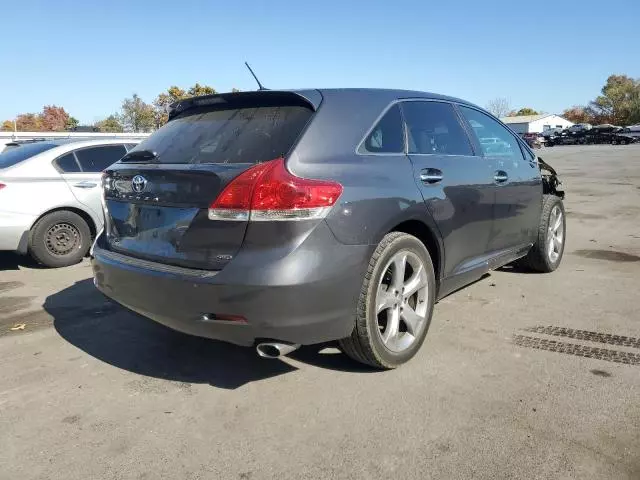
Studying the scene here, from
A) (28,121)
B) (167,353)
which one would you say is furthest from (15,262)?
(28,121)

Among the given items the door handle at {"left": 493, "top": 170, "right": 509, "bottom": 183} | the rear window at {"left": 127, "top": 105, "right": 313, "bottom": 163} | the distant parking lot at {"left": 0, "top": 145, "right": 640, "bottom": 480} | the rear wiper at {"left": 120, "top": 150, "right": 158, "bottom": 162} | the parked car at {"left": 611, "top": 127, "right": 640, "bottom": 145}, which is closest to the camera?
A: the distant parking lot at {"left": 0, "top": 145, "right": 640, "bottom": 480}

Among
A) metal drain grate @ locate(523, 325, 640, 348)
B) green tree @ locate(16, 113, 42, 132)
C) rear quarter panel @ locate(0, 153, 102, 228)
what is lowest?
metal drain grate @ locate(523, 325, 640, 348)

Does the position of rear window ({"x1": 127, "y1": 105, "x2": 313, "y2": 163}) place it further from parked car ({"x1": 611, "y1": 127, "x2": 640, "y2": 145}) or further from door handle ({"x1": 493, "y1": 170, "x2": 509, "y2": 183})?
parked car ({"x1": 611, "y1": 127, "x2": 640, "y2": 145})

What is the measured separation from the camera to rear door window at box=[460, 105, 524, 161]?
4621mm

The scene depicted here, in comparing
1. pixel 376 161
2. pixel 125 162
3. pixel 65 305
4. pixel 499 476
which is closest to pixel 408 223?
pixel 376 161

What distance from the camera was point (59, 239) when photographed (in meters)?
6.63

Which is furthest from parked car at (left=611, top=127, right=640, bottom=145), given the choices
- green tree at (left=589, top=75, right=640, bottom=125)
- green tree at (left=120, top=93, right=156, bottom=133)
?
green tree at (left=120, top=93, right=156, bottom=133)

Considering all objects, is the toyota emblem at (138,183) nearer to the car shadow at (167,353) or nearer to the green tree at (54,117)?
the car shadow at (167,353)

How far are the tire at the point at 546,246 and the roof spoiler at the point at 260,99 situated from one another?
326 cm

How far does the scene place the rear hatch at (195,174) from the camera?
2.96 meters

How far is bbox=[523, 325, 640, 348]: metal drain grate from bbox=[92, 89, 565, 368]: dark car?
0.72 metres

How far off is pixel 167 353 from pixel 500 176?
9.59ft

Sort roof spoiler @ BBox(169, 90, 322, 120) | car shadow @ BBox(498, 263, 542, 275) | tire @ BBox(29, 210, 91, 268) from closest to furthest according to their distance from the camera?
roof spoiler @ BBox(169, 90, 322, 120)
car shadow @ BBox(498, 263, 542, 275)
tire @ BBox(29, 210, 91, 268)

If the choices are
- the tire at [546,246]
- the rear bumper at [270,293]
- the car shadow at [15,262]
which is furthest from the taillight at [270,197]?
the car shadow at [15,262]
